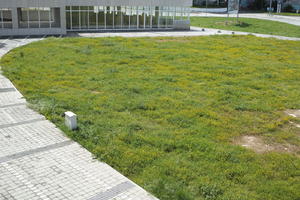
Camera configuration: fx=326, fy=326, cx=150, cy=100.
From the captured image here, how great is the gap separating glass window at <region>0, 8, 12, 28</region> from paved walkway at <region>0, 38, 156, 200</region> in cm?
2091

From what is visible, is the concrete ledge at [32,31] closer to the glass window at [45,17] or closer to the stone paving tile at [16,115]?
the glass window at [45,17]

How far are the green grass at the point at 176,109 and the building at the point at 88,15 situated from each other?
869 centimetres

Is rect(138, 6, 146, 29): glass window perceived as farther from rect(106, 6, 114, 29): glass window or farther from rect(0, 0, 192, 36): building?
rect(106, 6, 114, 29): glass window

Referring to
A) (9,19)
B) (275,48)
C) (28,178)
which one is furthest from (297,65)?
(9,19)

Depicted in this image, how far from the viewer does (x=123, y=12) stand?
109 feet

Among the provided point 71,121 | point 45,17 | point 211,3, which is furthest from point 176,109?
point 211,3

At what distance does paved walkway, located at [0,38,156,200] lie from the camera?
5.82 meters

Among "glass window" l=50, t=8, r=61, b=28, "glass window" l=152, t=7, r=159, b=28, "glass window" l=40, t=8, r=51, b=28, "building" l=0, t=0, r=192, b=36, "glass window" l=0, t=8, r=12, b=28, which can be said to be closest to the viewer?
"glass window" l=0, t=8, r=12, b=28

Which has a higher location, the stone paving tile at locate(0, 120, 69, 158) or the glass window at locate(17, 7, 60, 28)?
the glass window at locate(17, 7, 60, 28)

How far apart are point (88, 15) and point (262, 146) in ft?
88.2

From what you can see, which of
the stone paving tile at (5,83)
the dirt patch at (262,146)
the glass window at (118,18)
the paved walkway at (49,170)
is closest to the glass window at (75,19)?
the glass window at (118,18)

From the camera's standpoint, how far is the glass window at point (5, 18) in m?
27.0

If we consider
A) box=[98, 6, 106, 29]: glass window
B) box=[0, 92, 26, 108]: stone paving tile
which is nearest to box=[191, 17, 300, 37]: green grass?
box=[98, 6, 106, 29]: glass window

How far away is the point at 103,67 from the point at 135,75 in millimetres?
2206
